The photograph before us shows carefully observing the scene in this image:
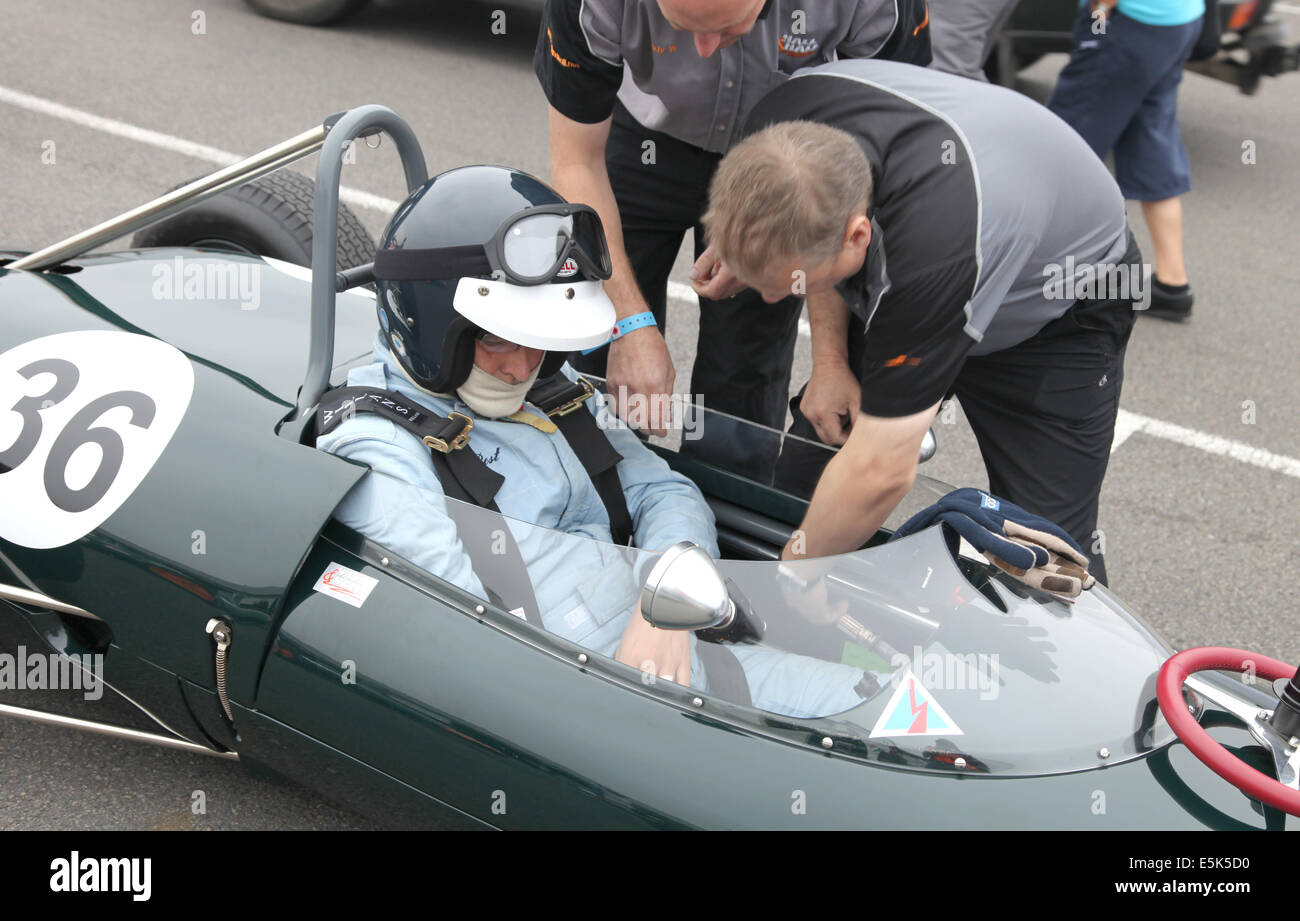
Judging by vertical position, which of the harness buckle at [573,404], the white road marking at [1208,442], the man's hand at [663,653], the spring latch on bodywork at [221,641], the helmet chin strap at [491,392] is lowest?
the white road marking at [1208,442]

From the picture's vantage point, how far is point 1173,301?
4.74m

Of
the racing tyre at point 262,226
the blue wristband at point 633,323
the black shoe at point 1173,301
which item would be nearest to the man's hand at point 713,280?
the blue wristband at point 633,323

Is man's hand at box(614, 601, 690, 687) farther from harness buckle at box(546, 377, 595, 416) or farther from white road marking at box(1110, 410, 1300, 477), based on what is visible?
white road marking at box(1110, 410, 1300, 477)

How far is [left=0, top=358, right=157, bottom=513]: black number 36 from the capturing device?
2129 millimetres

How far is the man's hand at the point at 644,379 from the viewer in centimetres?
252

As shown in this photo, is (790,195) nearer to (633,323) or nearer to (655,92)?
(633,323)

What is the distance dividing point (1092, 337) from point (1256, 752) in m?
0.95

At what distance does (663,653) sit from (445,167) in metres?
3.75

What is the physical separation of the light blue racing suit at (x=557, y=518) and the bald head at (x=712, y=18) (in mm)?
719

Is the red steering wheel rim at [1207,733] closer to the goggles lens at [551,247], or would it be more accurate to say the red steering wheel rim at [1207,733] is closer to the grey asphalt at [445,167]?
the grey asphalt at [445,167]

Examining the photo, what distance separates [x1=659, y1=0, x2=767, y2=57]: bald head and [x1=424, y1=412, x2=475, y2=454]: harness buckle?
0.80 meters

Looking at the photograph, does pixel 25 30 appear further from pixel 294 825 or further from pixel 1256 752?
pixel 1256 752

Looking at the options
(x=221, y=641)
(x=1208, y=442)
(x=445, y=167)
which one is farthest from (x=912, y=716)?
(x=445, y=167)

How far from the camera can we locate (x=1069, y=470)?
2.55 m
